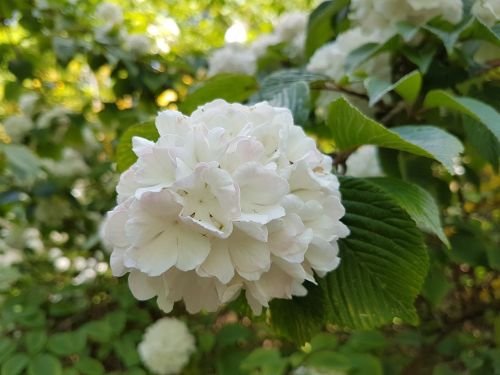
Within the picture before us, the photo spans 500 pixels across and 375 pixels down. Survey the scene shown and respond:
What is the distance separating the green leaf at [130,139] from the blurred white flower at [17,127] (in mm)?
1061

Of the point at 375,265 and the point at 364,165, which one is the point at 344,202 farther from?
the point at 364,165

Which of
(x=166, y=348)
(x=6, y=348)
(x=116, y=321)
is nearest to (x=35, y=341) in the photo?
(x=6, y=348)

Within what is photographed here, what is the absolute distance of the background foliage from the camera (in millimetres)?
496

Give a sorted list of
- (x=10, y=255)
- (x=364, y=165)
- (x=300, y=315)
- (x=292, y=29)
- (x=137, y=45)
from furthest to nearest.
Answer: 1. (x=10, y=255)
2. (x=137, y=45)
3. (x=292, y=29)
4. (x=364, y=165)
5. (x=300, y=315)

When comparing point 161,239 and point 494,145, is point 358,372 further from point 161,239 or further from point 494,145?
point 161,239

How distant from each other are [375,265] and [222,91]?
14.6 inches

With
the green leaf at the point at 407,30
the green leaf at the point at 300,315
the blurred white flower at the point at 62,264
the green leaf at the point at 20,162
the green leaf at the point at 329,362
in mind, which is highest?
the green leaf at the point at 407,30

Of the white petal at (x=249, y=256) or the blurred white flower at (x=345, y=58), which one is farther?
the blurred white flower at (x=345, y=58)

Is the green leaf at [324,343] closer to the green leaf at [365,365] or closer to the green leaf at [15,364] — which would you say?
the green leaf at [365,365]

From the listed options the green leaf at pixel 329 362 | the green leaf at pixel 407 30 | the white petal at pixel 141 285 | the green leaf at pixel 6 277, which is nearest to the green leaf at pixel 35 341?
the green leaf at pixel 6 277

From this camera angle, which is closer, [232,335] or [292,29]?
[232,335]

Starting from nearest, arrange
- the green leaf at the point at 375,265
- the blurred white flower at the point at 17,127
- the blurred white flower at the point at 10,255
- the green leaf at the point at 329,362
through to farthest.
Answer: the green leaf at the point at 375,265 < the green leaf at the point at 329,362 < the blurred white flower at the point at 17,127 < the blurred white flower at the point at 10,255

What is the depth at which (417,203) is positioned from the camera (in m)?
0.49

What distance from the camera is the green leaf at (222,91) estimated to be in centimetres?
71
